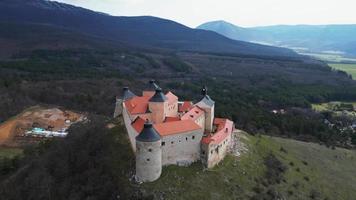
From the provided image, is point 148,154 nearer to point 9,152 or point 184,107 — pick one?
point 184,107

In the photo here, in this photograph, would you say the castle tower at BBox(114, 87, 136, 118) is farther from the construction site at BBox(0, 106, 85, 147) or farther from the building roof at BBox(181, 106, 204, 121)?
the construction site at BBox(0, 106, 85, 147)

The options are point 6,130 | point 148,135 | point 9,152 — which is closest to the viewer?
point 148,135

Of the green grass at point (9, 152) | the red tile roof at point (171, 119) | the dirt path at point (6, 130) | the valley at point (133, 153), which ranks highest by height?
the red tile roof at point (171, 119)

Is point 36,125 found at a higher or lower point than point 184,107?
lower

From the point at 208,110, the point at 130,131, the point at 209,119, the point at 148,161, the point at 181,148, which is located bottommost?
the point at 148,161

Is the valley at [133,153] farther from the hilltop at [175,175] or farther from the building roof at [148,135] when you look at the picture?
the building roof at [148,135]

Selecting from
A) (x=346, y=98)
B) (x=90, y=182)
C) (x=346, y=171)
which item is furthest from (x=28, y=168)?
(x=346, y=98)

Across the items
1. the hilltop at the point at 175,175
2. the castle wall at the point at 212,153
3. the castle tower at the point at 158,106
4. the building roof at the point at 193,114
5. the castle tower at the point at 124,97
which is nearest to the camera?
the hilltop at the point at 175,175

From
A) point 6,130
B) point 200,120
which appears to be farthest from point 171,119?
point 6,130

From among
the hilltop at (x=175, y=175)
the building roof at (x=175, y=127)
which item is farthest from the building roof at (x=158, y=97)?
the hilltop at (x=175, y=175)
